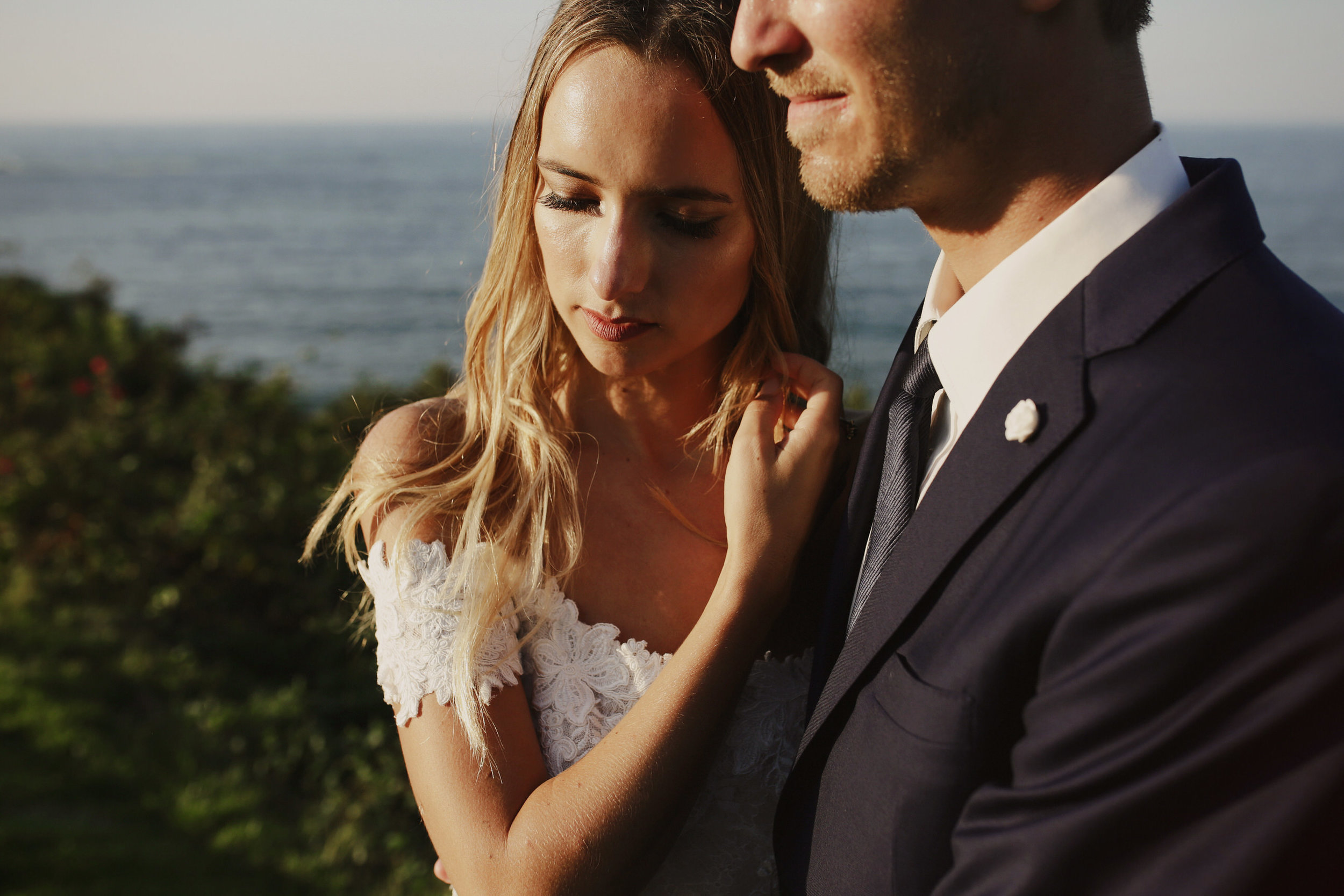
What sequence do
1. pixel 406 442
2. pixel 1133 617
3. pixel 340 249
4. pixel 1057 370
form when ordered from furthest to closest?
pixel 340 249
pixel 406 442
pixel 1057 370
pixel 1133 617

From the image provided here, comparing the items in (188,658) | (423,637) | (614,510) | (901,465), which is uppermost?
(901,465)

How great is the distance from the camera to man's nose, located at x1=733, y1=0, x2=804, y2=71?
1.98 meters

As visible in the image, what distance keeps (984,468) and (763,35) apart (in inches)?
39.1

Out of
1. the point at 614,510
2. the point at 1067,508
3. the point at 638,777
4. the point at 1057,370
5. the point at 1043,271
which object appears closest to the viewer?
the point at 1067,508

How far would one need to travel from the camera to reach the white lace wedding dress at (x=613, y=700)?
2322mm

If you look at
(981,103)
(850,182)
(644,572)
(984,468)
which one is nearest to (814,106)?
(850,182)

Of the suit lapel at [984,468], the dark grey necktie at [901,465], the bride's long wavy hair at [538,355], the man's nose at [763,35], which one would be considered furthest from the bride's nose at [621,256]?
the suit lapel at [984,468]

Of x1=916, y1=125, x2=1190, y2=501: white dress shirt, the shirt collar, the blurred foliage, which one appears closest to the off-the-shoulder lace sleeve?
x1=916, y1=125, x2=1190, y2=501: white dress shirt

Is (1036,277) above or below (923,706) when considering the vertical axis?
above

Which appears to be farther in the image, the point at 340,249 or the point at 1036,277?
the point at 340,249

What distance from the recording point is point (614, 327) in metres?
2.42

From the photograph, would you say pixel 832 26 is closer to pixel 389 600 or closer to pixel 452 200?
pixel 389 600

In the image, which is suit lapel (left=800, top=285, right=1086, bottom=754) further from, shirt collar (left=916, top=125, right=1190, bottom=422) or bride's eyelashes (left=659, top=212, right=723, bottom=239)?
bride's eyelashes (left=659, top=212, right=723, bottom=239)

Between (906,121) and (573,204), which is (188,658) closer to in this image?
(573,204)
